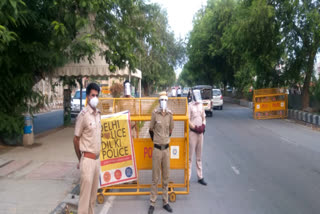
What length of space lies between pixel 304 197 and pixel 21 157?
740cm

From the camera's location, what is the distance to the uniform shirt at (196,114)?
7262mm

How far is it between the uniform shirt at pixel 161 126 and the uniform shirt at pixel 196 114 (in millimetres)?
1399

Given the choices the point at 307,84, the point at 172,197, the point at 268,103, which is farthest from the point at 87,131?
the point at 307,84

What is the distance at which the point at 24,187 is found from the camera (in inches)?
265

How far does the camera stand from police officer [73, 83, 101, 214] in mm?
4695

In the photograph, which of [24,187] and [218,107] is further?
[218,107]

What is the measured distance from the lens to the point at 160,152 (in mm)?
5832

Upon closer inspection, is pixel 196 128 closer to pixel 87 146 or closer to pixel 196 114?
pixel 196 114

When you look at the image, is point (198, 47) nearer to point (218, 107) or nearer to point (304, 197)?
point (218, 107)

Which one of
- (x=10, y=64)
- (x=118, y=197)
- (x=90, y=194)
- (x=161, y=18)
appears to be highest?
(x=161, y=18)

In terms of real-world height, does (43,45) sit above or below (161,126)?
above

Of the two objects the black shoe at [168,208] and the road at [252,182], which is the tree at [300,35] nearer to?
the road at [252,182]

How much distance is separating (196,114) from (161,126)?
1.66 m

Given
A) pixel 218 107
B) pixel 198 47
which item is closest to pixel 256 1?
pixel 218 107
